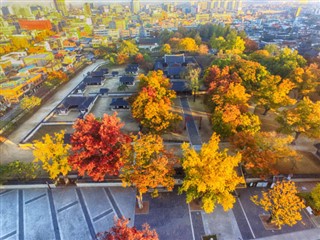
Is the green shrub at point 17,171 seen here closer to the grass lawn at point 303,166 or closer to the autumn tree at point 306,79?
the grass lawn at point 303,166

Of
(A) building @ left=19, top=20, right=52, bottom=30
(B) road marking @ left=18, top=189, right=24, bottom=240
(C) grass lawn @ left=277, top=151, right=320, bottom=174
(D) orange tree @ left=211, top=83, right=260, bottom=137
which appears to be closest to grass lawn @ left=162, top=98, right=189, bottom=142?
(D) orange tree @ left=211, top=83, right=260, bottom=137

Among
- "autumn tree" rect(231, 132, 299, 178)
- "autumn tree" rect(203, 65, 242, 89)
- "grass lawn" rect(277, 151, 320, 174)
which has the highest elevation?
"autumn tree" rect(203, 65, 242, 89)

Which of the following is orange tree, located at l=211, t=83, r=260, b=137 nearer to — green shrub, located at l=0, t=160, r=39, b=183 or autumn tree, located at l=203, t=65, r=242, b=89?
autumn tree, located at l=203, t=65, r=242, b=89

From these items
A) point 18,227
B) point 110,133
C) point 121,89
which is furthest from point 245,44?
point 18,227

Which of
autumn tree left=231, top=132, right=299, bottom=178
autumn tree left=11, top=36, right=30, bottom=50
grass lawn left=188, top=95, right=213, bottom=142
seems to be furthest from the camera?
autumn tree left=11, top=36, right=30, bottom=50

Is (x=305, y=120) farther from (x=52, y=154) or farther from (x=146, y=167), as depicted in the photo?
(x=52, y=154)

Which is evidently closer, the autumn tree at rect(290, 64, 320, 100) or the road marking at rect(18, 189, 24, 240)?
the road marking at rect(18, 189, 24, 240)

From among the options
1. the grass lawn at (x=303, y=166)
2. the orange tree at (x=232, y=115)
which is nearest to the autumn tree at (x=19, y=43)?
the orange tree at (x=232, y=115)
